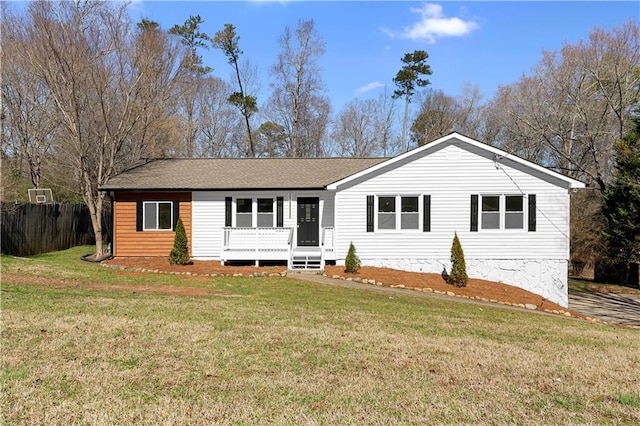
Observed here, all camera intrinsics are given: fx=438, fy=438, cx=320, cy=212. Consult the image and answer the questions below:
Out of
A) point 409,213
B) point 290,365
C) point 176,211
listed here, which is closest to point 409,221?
point 409,213

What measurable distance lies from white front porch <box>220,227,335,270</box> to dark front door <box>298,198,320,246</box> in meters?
0.85

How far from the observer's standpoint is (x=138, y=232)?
1745cm

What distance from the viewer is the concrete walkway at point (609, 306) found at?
45.5 ft

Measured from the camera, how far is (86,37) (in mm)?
17078

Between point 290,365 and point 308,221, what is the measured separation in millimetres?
12334

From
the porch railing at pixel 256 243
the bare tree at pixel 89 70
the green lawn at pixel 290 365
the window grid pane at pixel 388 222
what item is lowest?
the green lawn at pixel 290 365

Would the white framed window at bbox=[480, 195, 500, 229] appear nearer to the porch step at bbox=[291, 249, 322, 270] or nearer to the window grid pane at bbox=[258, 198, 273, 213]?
the porch step at bbox=[291, 249, 322, 270]

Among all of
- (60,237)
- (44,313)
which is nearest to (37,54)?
(60,237)

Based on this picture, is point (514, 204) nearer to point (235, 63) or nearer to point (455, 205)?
point (455, 205)

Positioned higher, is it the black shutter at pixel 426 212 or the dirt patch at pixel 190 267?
the black shutter at pixel 426 212

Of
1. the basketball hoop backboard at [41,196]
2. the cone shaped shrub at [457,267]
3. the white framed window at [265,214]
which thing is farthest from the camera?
the basketball hoop backboard at [41,196]

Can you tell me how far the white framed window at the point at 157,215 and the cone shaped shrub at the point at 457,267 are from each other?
35.4ft

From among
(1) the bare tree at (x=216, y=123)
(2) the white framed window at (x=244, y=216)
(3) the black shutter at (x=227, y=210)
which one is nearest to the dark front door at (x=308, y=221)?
(2) the white framed window at (x=244, y=216)

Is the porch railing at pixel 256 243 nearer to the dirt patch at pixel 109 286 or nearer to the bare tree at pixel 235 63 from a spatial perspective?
the dirt patch at pixel 109 286
